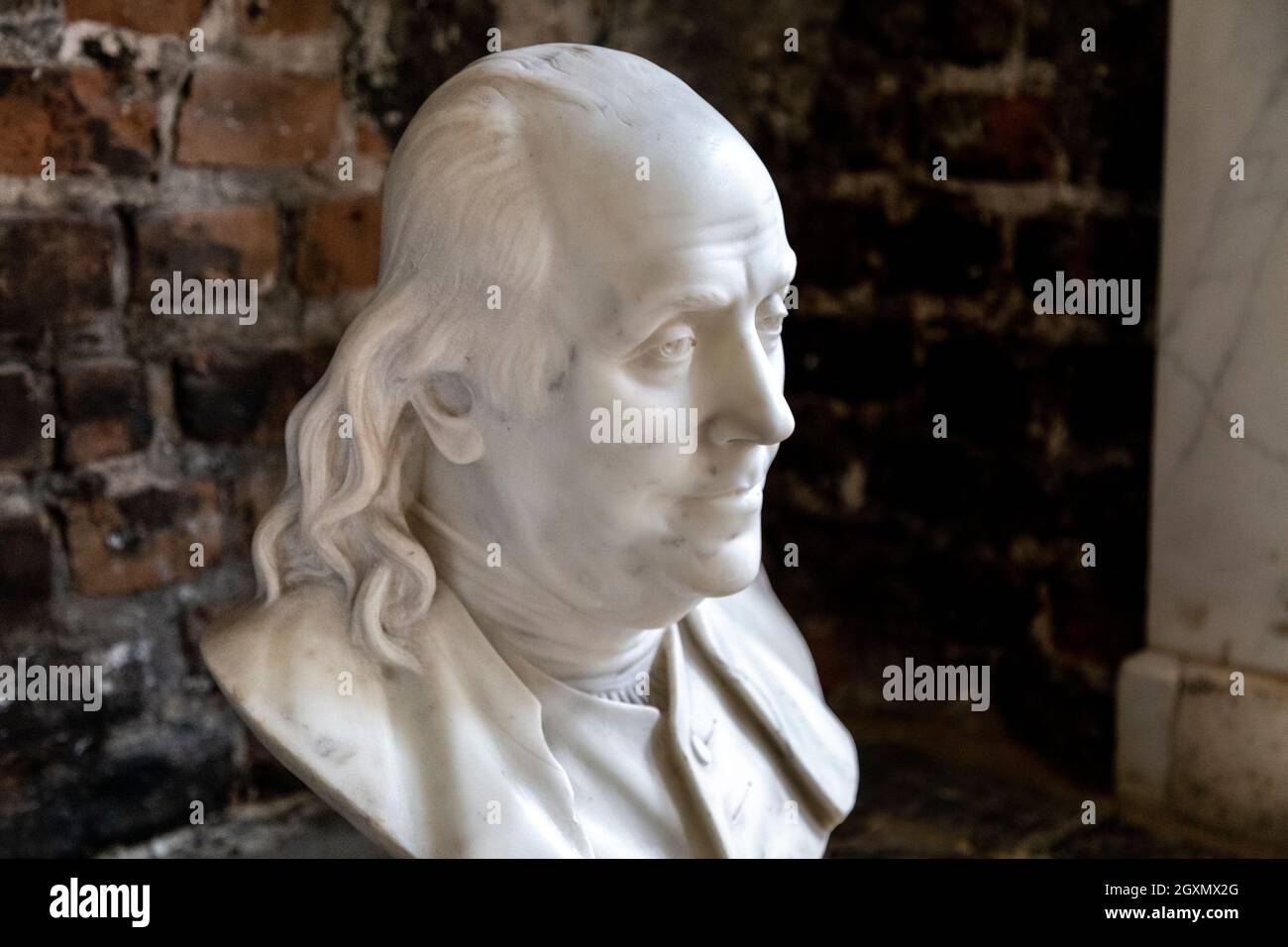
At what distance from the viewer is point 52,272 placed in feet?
5.75

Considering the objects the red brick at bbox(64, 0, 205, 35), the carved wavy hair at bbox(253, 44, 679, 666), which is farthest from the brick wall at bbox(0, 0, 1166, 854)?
the carved wavy hair at bbox(253, 44, 679, 666)

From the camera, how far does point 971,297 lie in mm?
2203

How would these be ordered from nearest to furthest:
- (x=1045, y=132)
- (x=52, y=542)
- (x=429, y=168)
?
(x=429, y=168) → (x=52, y=542) → (x=1045, y=132)

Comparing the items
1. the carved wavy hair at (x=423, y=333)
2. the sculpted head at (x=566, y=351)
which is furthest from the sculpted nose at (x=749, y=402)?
the carved wavy hair at (x=423, y=333)

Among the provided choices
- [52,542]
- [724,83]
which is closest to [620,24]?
[724,83]

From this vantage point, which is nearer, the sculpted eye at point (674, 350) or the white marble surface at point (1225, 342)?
the sculpted eye at point (674, 350)

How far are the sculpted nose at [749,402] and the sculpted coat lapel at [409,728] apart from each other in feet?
0.93

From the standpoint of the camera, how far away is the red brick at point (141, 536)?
1.83 meters

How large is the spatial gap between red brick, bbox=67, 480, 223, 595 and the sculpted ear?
0.69m

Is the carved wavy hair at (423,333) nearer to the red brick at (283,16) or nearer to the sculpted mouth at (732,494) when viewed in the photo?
the sculpted mouth at (732,494)

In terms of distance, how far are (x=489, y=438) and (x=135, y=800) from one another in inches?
34.4

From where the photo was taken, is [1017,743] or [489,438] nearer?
[489,438]

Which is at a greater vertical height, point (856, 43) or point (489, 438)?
point (856, 43)

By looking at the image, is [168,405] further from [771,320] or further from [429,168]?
[771,320]
